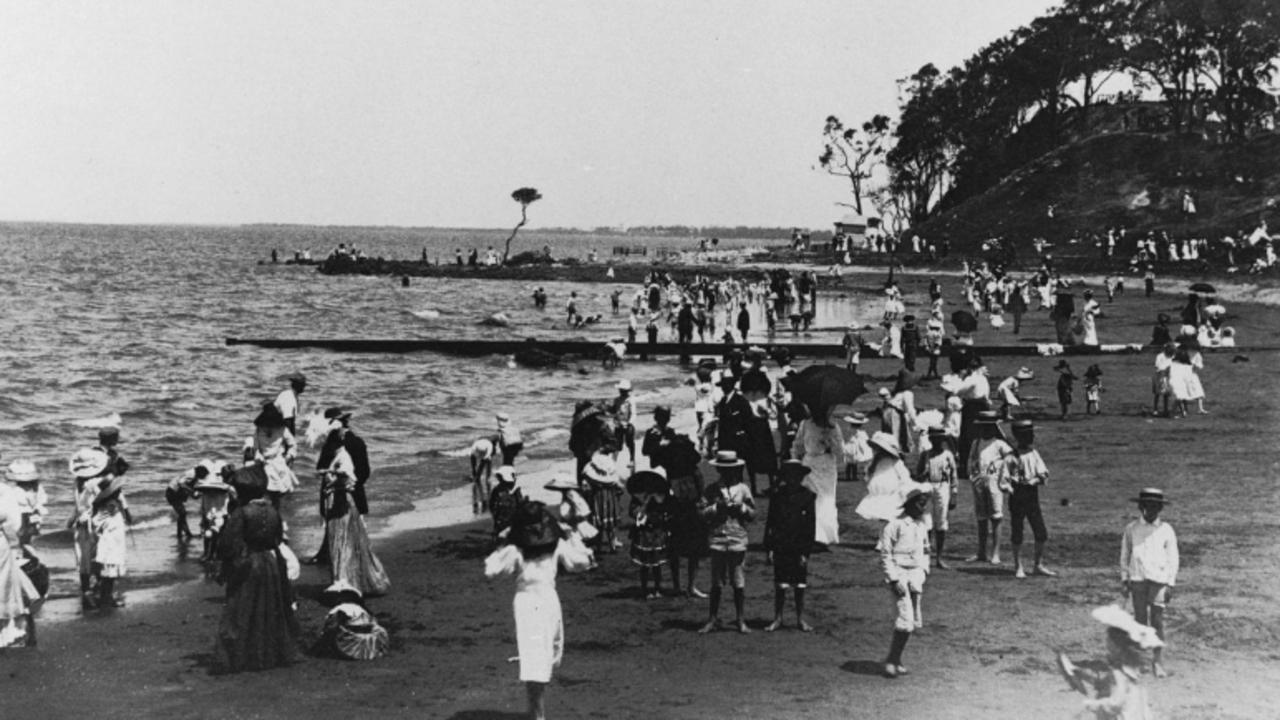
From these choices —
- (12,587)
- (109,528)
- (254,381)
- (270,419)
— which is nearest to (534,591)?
(12,587)

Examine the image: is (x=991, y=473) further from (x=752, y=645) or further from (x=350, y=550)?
(x=350, y=550)

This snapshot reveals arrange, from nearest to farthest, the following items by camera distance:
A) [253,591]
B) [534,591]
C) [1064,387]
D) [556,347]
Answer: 1. [534,591]
2. [253,591]
3. [1064,387]
4. [556,347]

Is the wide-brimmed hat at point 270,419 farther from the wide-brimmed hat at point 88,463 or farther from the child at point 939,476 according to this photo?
the child at point 939,476

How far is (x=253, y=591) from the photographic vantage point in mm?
9789

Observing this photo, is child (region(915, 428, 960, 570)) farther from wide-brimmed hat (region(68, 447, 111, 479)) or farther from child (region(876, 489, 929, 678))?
wide-brimmed hat (region(68, 447, 111, 479))

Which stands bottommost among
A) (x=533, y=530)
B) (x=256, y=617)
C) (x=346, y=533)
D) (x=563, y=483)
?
(x=256, y=617)

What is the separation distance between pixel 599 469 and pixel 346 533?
291cm

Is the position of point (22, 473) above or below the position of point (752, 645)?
above

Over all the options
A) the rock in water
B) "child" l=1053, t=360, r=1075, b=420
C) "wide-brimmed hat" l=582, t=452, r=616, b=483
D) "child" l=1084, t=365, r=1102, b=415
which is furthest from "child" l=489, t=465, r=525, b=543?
the rock in water

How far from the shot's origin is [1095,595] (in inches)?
458

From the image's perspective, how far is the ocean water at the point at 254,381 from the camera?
2294 centimetres

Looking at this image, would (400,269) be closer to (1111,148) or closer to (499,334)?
(499,334)

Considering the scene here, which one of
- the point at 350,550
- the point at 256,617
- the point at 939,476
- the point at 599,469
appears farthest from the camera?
the point at 599,469

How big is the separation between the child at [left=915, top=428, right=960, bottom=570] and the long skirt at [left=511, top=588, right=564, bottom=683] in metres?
5.51
